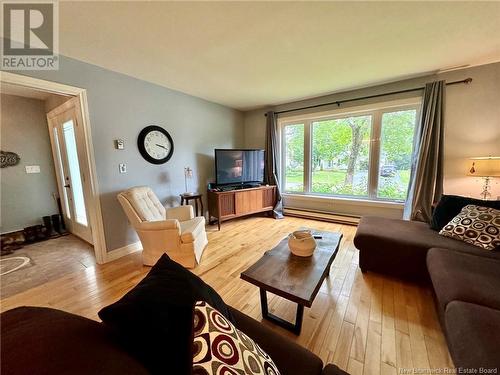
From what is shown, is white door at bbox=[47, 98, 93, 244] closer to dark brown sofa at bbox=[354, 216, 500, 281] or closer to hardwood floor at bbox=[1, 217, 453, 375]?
hardwood floor at bbox=[1, 217, 453, 375]

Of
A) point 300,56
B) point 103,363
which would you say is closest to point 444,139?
point 300,56

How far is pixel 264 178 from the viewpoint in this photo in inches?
175

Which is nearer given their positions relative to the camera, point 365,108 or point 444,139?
point 444,139

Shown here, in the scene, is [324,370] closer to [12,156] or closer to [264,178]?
[264,178]

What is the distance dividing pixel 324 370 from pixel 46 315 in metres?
0.93

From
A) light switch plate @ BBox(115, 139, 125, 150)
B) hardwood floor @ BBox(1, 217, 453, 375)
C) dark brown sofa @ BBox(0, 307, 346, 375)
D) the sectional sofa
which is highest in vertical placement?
light switch plate @ BBox(115, 139, 125, 150)

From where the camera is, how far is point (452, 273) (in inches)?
53.8

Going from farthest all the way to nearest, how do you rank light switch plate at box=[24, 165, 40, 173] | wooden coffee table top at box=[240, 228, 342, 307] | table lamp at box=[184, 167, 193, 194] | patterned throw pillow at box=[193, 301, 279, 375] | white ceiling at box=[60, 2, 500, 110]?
table lamp at box=[184, 167, 193, 194] < light switch plate at box=[24, 165, 40, 173] < white ceiling at box=[60, 2, 500, 110] < wooden coffee table top at box=[240, 228, 342, 307] < patterned throw pillow at box=[193, 301, 279, 375]

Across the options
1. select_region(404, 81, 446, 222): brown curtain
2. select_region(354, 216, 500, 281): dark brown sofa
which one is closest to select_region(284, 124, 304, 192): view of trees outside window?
select_region(404, 81, 446, 222): brown curtain

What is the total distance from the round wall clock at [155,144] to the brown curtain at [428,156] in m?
3.68

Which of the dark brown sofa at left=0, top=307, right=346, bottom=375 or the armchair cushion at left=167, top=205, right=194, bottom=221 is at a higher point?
the dark brown sofa at left=0, top=307, right=346, bottom=375

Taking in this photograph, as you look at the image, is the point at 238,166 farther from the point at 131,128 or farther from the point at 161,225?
the point at 161,225

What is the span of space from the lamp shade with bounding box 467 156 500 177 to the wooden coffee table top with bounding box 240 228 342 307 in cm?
195

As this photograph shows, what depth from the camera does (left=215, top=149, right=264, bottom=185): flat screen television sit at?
3.72 meters
